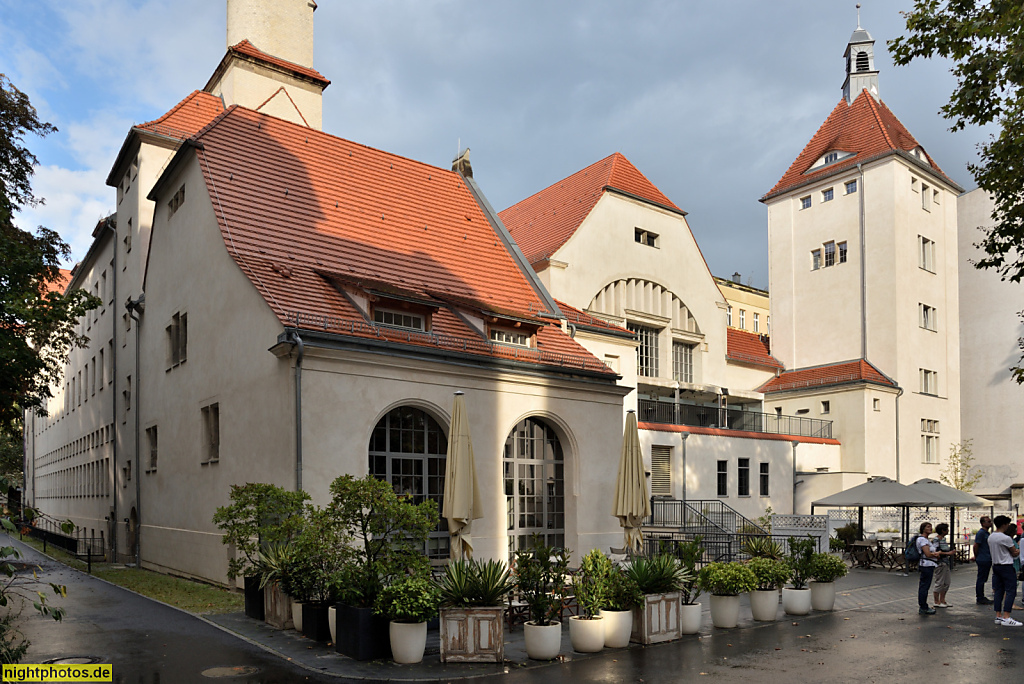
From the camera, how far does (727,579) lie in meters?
13.8

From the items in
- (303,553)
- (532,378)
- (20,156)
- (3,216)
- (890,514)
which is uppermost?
(20,156)

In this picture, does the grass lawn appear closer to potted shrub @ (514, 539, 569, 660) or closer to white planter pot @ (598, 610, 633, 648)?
potted shrub @ (514, 539, 569, 660)

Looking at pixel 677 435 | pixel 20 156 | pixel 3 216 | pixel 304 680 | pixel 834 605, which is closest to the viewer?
pixel 304 680

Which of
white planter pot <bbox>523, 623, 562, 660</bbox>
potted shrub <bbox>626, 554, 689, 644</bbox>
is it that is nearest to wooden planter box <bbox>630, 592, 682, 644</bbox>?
potted shrub <bbox>626, 554, 689, 644</bbox>

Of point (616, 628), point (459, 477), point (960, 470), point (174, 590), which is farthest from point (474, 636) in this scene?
point (960, 470)

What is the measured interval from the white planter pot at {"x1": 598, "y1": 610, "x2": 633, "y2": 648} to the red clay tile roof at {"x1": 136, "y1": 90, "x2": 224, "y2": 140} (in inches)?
Answer: 944

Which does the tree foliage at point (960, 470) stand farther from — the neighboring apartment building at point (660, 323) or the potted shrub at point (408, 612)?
the potted shrub at point (408, 612)

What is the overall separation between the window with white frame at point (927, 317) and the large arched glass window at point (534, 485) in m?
30.3

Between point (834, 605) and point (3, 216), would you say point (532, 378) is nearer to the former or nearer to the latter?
point (834, 605)

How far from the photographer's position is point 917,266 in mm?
44250

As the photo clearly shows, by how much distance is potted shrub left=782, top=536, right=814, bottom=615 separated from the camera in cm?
1541

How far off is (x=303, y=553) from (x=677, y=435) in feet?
72.4

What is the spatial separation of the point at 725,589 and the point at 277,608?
7364mm

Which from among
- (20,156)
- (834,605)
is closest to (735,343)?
(834,605)
